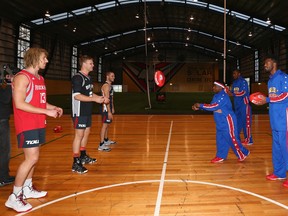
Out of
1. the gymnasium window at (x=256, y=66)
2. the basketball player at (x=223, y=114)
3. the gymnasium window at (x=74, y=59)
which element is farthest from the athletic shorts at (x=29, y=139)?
the gymnasium window at (x=256, y=66)

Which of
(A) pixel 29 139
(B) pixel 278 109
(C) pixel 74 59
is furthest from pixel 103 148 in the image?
(C) pixel 74 59

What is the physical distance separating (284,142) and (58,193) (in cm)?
283

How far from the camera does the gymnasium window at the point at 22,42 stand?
2063cm

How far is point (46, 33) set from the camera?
946 inches

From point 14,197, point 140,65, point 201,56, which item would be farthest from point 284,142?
point 201,56

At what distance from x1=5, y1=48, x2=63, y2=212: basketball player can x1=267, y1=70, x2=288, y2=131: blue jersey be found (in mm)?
2580

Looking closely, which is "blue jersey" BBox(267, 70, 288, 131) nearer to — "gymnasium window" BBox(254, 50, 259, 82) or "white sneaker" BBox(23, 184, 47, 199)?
"white sneaker" BBox(23, 184, 47, 199)

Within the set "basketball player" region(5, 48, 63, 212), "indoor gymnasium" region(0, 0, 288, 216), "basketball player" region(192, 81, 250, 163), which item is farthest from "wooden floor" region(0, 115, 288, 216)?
"basketball player" region(192, 81, 250, 163)

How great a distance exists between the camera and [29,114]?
2490mm

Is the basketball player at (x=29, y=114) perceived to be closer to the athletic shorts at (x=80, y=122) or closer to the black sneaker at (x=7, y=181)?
the black sneaker at (x=7, y=181)

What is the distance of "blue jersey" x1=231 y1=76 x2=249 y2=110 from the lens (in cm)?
562

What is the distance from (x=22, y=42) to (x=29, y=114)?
69.7 ft

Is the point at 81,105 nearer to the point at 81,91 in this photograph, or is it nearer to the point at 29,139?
the point at 81,91

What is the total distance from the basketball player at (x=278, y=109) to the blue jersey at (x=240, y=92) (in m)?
2.25
